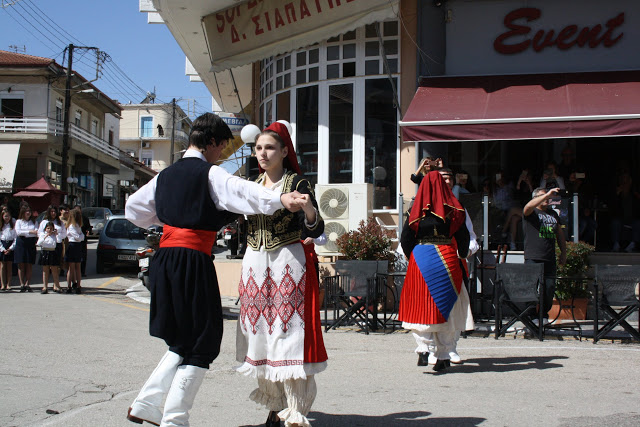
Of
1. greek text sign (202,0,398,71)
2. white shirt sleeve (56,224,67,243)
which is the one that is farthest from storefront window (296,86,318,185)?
white shirt sleeve (56,224,67,243)

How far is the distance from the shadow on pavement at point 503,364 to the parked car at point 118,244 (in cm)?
1246

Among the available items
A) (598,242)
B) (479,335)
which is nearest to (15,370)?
(479,335)

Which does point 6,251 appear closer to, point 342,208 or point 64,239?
point 64,239

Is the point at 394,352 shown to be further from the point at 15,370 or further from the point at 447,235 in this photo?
the point at 15,370

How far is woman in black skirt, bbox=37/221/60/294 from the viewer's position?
1388 cm

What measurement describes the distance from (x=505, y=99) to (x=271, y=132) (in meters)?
7.93

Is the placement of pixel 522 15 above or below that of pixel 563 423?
above

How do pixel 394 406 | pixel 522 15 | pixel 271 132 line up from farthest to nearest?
pixel 522 15
pixel 394 406
pixel 271 132

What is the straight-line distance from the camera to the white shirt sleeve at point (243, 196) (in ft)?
12.8

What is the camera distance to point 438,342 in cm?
668

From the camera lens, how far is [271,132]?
185 inches

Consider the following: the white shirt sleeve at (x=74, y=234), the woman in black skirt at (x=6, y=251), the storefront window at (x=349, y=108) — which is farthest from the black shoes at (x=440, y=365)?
the woman in black skirt at (x=6, y=251)

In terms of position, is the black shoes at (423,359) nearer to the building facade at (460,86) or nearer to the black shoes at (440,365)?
the black shoes at (440,365)

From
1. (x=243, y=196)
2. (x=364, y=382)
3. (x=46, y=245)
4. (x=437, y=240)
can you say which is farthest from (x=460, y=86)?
(x=243, y=196)
